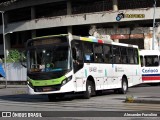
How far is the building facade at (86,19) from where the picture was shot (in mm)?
55500

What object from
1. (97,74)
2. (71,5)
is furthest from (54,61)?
→ (71,5)

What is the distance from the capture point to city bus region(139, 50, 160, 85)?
111 feet

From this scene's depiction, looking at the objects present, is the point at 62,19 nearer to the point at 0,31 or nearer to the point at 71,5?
the point at 71,5

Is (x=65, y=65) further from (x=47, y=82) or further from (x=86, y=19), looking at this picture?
(x=86, y=19)

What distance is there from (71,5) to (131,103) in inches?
2098

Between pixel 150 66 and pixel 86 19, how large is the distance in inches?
1165

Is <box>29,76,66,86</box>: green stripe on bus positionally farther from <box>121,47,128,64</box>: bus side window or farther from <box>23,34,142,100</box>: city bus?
<box>121,47,128,64</box>: bus side window

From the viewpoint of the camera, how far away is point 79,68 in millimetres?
20344

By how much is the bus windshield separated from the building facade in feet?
104

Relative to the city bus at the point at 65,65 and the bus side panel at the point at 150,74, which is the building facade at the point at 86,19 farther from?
the city bus at the point at 65,65

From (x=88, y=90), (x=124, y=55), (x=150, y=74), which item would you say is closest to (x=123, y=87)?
(x=124, y=55)

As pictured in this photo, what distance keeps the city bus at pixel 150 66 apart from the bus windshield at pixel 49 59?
1512 centimetres

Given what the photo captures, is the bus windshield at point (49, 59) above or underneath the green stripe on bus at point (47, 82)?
above

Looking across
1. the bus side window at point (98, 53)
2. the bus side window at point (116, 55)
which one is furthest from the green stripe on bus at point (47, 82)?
the bus side window at point (116, 55)
